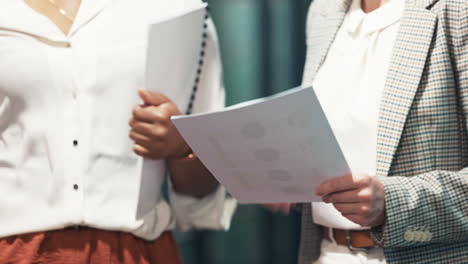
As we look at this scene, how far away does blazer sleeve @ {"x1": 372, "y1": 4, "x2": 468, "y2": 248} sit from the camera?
1.46 m

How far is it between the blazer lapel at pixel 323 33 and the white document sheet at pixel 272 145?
39 cm

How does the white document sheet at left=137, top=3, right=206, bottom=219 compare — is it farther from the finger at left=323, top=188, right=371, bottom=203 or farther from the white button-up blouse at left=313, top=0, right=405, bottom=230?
the finger at left=323, top=188, right=371, bottom=203

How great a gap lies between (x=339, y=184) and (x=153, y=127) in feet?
1.64

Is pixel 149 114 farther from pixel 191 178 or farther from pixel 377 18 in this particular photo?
pixel 377 18

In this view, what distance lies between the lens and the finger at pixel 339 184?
1397mm

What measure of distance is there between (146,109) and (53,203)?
0.29 meters

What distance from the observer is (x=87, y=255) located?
1655 mm

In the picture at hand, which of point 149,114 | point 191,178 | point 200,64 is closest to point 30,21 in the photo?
point 149,114

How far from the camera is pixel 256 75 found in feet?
10.9

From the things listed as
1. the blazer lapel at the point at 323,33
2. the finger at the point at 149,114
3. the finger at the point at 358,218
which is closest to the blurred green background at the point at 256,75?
the blazer lapel at the point at 323,33

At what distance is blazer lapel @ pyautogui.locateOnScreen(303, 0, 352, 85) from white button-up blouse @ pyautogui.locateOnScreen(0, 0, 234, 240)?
0.41 m

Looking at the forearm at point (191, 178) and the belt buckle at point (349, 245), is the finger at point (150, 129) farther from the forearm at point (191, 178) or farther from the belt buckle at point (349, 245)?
the belt buckle at point (349, 245)

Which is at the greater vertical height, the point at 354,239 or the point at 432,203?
the point at 432,203

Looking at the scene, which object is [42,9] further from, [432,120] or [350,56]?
[432,120]
